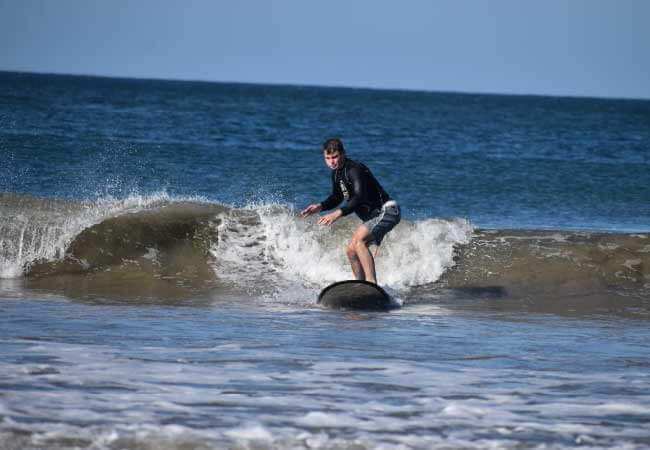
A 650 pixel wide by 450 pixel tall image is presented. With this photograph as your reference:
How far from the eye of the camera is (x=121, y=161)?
90.1ft

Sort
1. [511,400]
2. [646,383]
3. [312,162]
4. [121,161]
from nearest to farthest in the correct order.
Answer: [511,400] → [646,383] → [121,161] → [312,162]

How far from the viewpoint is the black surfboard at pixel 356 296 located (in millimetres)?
9438

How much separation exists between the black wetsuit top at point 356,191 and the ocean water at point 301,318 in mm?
1094

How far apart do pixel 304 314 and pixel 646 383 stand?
3.68 m

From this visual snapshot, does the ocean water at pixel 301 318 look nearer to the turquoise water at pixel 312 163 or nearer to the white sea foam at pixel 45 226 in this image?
the white sea foam at pixel 45 226

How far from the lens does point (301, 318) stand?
8852 millimetres

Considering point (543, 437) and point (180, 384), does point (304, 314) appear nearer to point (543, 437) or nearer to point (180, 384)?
point (180, 384)

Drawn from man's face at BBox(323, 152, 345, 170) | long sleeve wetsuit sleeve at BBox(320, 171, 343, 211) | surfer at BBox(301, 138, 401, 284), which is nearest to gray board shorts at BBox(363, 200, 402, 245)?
surfer at BBox(301, 138, 401, 284)

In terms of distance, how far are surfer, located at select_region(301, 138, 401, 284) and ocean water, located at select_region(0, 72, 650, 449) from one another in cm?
64

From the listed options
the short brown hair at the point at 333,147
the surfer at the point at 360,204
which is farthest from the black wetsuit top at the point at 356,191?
the short brown hair at the point at 333,147

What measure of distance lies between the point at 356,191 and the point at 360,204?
0.14 meters

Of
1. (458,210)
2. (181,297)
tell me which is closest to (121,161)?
(458,210)

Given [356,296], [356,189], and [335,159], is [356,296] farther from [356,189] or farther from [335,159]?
[335,159]

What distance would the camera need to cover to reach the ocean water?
512cm
